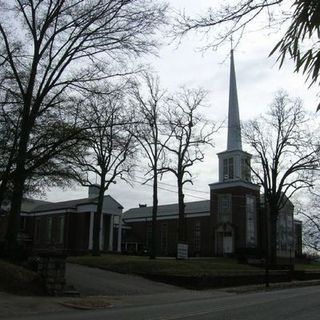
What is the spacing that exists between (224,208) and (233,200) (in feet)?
6.27

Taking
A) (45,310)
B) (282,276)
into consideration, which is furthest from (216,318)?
(282,276)

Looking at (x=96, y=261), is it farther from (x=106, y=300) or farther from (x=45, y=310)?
(x=45, y=310)

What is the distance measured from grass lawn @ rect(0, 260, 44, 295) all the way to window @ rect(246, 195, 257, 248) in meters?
40.7

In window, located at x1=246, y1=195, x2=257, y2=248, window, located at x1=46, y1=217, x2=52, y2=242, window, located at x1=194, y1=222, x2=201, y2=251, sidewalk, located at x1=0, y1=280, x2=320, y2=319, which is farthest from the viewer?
window, located at x1=194, y1=222, x2=201, y2=251

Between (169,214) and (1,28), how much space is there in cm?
5695

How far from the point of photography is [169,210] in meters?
81.1

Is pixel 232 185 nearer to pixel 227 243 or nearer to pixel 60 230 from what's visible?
pixel 227 243

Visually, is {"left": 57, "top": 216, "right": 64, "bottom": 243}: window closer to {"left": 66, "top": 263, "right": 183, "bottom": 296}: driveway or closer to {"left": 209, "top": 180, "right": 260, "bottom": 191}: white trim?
{"left": 209, "top": 180, "right": 260, "bottom": 191}: white trim

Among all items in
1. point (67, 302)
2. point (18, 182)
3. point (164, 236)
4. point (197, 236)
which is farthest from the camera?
point (164, 236)

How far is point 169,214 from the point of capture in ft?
260

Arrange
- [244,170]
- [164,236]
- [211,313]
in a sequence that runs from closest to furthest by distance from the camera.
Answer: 1. [211,313]
2. [244,170]
3. [164,236]

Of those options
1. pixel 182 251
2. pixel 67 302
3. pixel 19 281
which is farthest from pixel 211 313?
pixel 182 251

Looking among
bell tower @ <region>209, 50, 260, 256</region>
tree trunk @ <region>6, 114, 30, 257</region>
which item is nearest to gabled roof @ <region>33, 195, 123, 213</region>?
bell tower @ <region>209, 50, 260, 256</region>

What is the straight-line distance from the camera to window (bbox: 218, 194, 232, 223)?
61.3m
